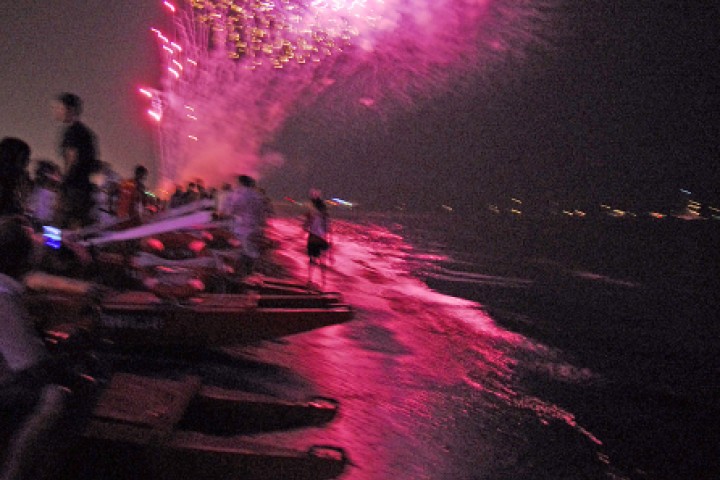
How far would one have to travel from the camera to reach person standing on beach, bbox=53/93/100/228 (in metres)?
5.32

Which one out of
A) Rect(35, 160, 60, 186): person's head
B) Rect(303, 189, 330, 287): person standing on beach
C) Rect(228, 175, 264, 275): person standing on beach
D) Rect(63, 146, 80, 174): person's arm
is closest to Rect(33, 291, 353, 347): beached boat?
Rect(63, 146, 80, 174): person's arm

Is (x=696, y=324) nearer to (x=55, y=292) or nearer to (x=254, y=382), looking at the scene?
(x=254, y=382)

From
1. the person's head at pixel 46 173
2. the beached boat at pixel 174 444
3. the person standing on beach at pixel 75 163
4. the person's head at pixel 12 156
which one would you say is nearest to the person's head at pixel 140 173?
the person's head at pixel 46 173

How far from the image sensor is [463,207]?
12494cm

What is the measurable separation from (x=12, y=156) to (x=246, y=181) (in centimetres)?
747

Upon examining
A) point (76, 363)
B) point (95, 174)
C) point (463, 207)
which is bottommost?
point (76, 363)

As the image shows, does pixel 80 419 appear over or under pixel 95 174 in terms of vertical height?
under

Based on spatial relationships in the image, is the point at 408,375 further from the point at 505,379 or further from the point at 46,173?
the point at 46,173

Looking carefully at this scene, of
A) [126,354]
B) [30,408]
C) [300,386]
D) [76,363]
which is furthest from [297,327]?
[30,408]

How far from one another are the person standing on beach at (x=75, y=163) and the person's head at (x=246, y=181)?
14.3ft

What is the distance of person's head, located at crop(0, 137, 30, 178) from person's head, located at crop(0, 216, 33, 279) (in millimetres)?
315

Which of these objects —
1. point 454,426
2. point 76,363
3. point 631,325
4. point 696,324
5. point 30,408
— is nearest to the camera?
point 30,408

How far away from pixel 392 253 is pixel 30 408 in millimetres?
21230

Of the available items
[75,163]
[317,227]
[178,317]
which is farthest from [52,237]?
[317,227]
